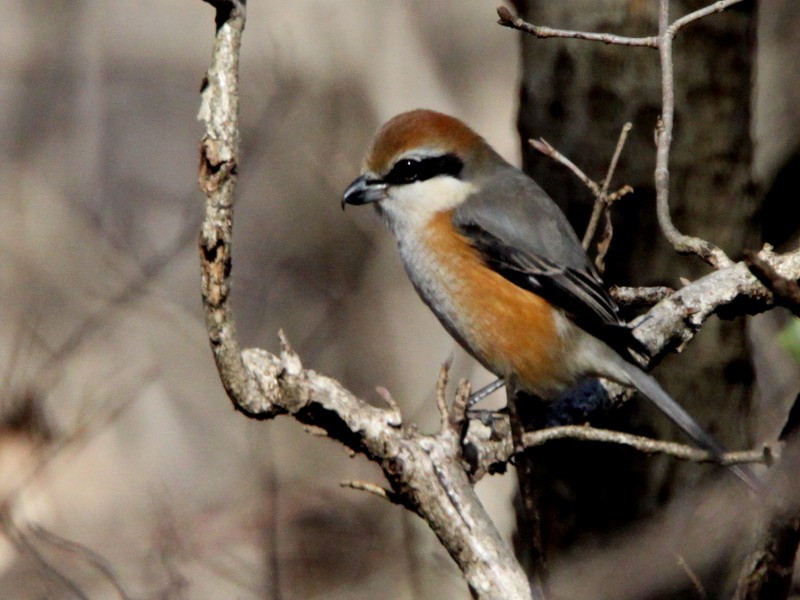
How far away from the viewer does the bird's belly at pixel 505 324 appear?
139 inches

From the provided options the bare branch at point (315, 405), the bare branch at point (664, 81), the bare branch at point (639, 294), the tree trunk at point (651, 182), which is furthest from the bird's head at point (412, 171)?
the bare branch at point (315, 405)

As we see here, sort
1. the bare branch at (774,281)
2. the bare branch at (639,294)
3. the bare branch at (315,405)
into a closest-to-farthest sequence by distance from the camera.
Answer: the bare branch at (774,281) → the bare branch at (315,405) → the bare branch at (639,294)

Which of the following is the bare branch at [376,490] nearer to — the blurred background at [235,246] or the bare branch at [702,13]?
the bare branch at [702,13]

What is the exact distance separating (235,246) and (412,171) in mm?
3876

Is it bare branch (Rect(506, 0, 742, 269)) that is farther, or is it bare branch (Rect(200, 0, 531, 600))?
bare branch (Rect(506, 0, 742, 269))

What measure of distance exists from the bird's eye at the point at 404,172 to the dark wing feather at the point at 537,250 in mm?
208

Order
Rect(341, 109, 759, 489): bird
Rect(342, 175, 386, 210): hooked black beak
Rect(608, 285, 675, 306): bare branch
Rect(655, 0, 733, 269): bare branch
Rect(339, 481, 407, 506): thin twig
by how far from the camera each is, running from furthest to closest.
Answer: Rect(342, 175, 386, 210): hooked black beak → Rect(341, 109, 759, 489): bird → Rect(608, 285, 675, 306): bare branch → Rect(655, 0, 733, 269): bare branch → Rect(339, 481, 407, 506): thin twig

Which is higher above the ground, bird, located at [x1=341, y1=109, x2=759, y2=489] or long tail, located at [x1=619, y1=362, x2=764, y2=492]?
bird, located at [x1=341, y1=109, x2=759, y2=489]

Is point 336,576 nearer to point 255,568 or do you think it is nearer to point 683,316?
point 255,568

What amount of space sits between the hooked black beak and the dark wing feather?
0.92 feet

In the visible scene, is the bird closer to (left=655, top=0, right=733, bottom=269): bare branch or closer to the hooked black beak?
the hooked black beak

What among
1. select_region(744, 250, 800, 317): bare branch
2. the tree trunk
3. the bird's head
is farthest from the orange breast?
select_region(744, 250, 800, 317): bare branch

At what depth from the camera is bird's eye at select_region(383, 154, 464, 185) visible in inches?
148

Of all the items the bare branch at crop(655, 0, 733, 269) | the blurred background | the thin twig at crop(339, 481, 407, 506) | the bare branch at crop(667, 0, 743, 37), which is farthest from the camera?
the blurred background
